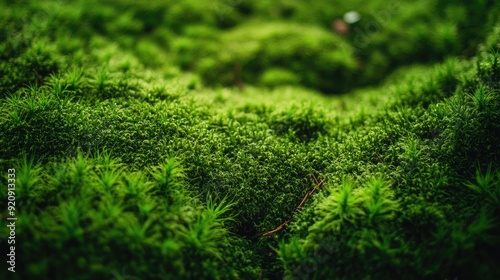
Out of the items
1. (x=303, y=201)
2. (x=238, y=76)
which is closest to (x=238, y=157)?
(x=303, y=201)

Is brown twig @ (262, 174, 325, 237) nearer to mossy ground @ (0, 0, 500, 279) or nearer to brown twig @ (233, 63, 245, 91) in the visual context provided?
mossy ground @ (0, 0, 500, 279)

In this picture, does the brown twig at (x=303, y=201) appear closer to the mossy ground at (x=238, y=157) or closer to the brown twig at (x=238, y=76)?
the mossy ground at (x=238, y=157)

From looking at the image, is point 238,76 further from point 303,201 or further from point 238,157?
point 303,201

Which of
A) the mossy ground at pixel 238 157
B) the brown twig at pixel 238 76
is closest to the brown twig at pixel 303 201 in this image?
the mossy ground at pixel 238 157

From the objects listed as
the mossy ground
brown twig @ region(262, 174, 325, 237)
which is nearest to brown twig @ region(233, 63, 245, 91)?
the mossy ground

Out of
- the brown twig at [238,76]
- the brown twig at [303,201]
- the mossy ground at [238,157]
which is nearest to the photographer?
the mossy ground at [238,157]

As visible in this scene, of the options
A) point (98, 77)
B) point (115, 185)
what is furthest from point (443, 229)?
point (98, 77)

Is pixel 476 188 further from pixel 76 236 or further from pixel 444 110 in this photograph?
pixel 76 236

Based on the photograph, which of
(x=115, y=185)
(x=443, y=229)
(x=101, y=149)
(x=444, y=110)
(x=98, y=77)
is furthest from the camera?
(x=98, y=77)
